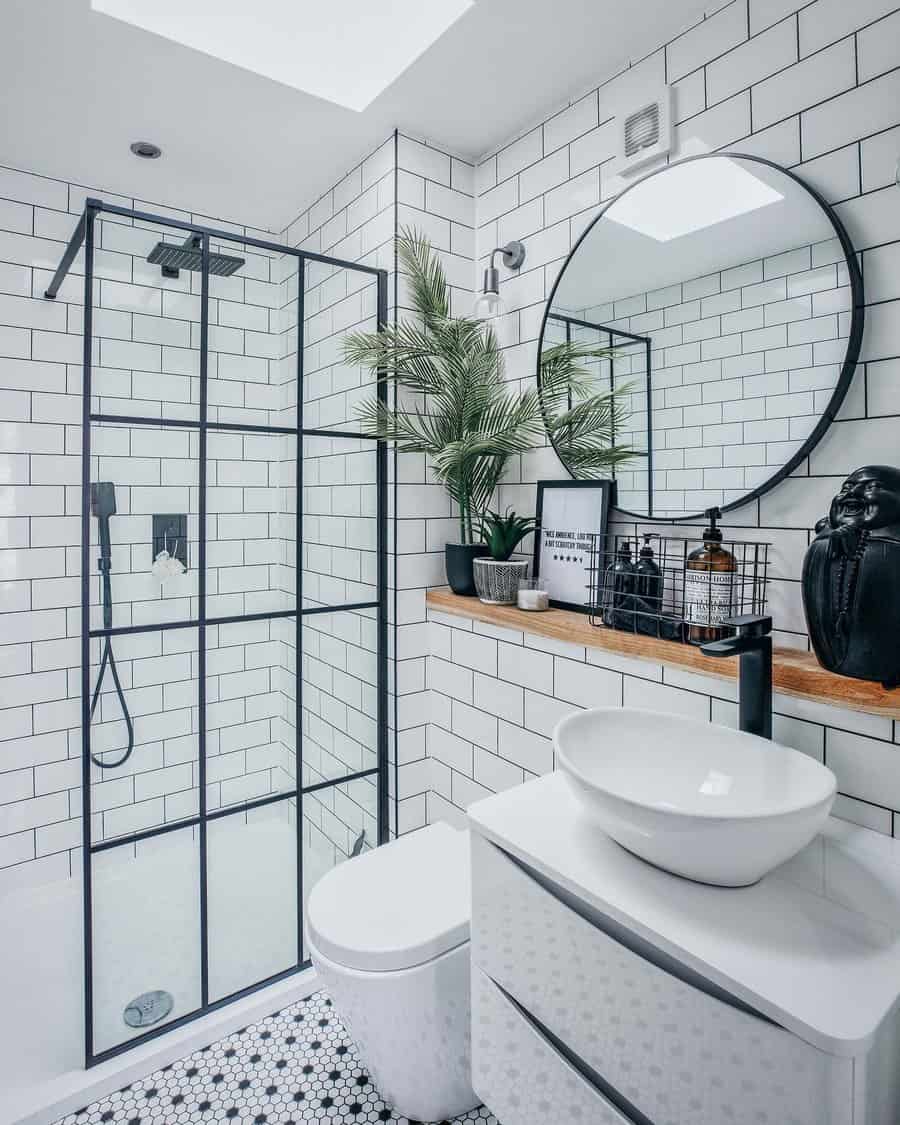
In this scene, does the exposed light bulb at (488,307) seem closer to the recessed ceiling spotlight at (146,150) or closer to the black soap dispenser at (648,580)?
the black soap dispenser at (648,580)

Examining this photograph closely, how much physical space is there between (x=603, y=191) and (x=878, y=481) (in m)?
1.18

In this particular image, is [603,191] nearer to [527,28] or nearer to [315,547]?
[527,28]

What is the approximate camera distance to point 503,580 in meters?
1.87

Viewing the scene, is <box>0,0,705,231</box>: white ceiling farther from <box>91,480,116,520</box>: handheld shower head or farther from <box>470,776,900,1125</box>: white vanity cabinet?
<box>470,776,900,1125</box>: white vanity cabinet

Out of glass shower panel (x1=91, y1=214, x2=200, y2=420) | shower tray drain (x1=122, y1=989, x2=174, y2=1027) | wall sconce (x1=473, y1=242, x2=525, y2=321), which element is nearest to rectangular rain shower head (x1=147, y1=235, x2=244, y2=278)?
glass shower panel (x1=91, y1=214, x2=200, y2=420)

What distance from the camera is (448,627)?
81.7 inches

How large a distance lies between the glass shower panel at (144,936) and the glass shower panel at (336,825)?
13.3 inches

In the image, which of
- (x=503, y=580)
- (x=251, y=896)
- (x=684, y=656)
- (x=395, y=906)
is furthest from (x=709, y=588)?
(x=251, y=896)

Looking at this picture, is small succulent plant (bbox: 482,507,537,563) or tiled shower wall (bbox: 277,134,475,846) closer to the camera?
small succulent plant (bbox: 482,507,537,563)

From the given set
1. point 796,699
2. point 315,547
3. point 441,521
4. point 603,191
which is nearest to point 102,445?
point 315,547

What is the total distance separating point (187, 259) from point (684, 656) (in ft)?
5.28

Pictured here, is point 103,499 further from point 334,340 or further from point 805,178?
point 805,178

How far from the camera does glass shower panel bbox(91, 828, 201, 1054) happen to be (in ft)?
5.57

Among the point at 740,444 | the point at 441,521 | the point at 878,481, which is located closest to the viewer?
the point at 878,481
